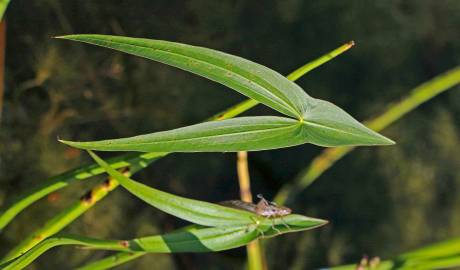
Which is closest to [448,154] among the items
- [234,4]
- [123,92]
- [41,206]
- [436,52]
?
[436,52]

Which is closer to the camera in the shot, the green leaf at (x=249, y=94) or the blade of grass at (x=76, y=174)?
the green leaf at (x=249, y=94)

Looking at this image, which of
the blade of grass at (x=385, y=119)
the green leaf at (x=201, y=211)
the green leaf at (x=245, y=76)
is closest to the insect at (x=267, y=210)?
the green leaf at (x=201, y=211)

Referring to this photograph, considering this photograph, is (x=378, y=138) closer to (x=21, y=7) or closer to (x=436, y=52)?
(x=21, y=7)

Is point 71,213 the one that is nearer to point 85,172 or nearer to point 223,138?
point 85,172

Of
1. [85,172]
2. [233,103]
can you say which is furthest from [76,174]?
[233,103]

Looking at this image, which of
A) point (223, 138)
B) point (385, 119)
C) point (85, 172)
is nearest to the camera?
point (223, 138)

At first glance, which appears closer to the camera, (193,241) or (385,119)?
(193,241)

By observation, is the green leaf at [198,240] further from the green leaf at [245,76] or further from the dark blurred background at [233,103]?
the dark blurred background at [233,103]
